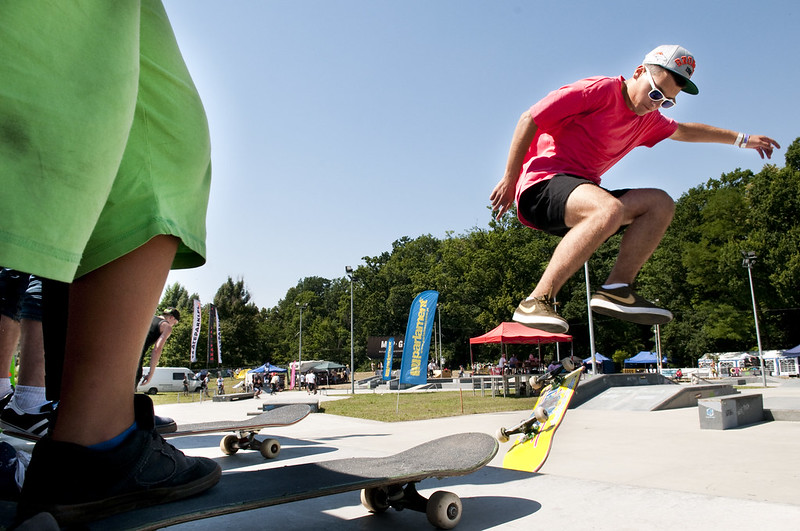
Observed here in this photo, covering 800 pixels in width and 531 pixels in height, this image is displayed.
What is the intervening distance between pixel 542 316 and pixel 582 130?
86 cm

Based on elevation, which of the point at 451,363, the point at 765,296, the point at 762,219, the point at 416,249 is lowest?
the point at 451,363

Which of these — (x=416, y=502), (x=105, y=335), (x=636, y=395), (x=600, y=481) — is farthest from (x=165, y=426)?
(x=636, y=395)

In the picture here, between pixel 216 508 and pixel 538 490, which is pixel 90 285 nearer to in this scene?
pixel 216 508

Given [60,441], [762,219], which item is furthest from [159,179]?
[762,219]

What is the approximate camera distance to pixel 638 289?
43.2 meters

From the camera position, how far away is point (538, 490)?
111 inches

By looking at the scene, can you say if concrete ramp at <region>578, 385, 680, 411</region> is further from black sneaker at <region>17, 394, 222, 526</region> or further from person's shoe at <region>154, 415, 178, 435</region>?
black sneaker at <region>17, 394, 222, 526</region>

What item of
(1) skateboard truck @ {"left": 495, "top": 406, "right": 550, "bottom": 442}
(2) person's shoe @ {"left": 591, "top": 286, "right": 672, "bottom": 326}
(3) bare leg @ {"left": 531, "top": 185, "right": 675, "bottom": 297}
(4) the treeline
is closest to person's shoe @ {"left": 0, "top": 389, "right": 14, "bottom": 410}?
(1) skateboard truck @ {"left": 495, "top": 406, "right": 550, "bottom": 442}

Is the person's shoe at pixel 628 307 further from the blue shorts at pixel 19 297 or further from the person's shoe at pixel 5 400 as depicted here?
the person's shoe at pixel 5 400

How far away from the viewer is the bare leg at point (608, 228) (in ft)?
6.61

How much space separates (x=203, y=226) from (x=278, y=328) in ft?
326

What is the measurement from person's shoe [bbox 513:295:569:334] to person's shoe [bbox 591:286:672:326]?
0.64 feet

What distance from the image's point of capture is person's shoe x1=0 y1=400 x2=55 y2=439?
3.18 meters

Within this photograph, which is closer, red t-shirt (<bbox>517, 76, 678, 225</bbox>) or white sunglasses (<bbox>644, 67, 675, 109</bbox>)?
white sunglasses (<bbox>644, 67, 675, 109</bbox>)
